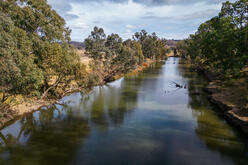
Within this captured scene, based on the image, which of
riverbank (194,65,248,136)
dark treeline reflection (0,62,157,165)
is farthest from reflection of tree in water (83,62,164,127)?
riverbank (194,65,248,136)

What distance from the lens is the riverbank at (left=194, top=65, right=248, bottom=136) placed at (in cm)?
2179

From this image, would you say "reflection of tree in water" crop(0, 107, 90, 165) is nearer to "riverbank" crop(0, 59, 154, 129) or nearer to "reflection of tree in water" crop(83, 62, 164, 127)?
"riverbank" crop(0, 59, 154, 129)

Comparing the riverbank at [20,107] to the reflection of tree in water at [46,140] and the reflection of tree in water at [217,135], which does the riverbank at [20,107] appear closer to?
the reflection of tree in water at [46,140]

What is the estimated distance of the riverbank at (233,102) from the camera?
21.8 metres

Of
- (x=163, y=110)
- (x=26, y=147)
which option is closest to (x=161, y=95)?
(x=163, y=110)

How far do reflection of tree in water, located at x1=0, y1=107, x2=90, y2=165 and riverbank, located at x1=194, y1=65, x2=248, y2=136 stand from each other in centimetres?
1703

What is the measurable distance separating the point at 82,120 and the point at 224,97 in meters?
21.9

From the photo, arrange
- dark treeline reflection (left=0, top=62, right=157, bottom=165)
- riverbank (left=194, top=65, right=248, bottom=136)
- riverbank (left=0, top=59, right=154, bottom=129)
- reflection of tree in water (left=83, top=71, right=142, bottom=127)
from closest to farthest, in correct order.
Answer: dark treeline reflection (left=0, top=62, right=157, bottom=165) → riverbank (left=194, top=65, right=248, bottom=136) → riverbank (left=0, top=59, right=154, bottom=129) → reflection of tree in water (left=83, top=71, right=142, bottom=127)

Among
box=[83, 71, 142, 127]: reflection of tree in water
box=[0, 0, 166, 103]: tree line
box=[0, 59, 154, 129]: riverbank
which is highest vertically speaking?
box=[0, 0, 166, 103]: tree line

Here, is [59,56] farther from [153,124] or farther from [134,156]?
[134,156]

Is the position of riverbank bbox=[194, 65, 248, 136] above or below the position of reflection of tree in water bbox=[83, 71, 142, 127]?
above

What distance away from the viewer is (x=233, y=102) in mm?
26734

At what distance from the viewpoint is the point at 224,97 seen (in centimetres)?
3003

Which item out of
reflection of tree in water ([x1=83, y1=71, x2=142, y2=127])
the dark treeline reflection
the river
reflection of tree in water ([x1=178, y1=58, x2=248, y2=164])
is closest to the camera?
the river
